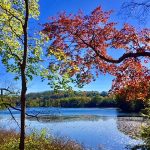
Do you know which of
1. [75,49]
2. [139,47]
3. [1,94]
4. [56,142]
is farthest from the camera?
[56,142]

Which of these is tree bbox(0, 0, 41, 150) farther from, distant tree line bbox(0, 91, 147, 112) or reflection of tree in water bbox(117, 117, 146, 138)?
reflection of tree in water bbox(117, 117, 146, 138)

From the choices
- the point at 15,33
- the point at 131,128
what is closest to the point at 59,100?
the point at 131,128

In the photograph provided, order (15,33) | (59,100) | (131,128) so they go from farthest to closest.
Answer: (59,100) → (131,128) → (15,33)

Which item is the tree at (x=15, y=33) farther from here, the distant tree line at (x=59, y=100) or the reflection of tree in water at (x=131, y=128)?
the reflection of tree in water at (x=131, y=128)

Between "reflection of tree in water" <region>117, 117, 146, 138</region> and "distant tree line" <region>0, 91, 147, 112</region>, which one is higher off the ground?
"distant tree line" <region>0, 91, 147, 112</region>

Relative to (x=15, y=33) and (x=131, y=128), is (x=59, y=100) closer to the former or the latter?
(x=131, y=128)

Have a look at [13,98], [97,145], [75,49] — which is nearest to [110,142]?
[97,145]

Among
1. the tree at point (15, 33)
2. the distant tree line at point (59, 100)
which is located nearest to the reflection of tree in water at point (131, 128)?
the distant tree line at point (59, 100)

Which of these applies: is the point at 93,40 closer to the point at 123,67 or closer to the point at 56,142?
the point at 123,67

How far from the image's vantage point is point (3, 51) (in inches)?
653

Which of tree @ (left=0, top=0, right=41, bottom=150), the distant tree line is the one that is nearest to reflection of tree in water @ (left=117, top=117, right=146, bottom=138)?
the distant tree line

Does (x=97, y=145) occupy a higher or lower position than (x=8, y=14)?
lower

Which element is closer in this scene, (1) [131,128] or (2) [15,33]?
(2) [15,33]

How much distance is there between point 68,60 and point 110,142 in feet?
77.2
